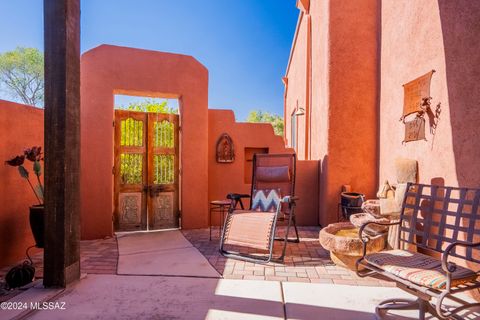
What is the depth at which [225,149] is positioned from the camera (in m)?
6.23

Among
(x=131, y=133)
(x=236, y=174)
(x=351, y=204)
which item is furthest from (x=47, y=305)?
(x=351, y=204)

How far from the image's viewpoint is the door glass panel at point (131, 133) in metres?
5.55

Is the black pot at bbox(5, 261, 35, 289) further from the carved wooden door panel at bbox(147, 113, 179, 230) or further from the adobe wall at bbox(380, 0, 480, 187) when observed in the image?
the adobe wall at bbox(380, 0, 480, 187)

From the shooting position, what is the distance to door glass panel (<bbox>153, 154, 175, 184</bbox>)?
18.9 ft

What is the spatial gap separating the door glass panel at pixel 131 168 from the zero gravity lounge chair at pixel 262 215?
2.12 metres

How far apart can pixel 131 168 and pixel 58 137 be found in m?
2.76

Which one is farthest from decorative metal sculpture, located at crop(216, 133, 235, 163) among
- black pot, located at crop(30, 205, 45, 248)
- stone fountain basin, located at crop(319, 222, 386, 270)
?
black pot, located at crop(30, 205, 45, 248)

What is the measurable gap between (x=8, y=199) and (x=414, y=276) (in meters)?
A: 4.48

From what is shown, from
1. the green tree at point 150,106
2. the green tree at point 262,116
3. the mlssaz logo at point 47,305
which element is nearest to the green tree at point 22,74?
the green tree at point 150,106

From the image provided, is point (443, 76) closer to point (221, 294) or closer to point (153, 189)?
point (221, 294)

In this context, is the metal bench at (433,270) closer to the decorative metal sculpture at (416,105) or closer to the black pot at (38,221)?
the decorative metal sculpture at (416,105)

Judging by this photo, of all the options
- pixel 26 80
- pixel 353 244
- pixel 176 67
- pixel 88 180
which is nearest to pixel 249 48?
pixel 26 80

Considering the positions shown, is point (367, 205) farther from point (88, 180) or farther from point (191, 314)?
point (88, 180)

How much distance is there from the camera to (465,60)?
2.84 m
